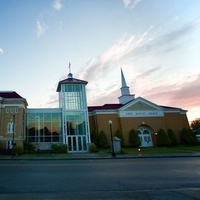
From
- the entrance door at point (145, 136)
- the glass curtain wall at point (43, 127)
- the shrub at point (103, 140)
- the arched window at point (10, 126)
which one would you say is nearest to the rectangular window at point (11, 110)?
the arched window at point (10, 126)

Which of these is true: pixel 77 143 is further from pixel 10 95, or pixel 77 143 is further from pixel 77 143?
pixel 10 95

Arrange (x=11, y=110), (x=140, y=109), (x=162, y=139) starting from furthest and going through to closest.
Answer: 1. (x=140, y=109)
2. (x=162, y=139)
3. (x=11, y=110)

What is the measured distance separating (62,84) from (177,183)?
37415 mm

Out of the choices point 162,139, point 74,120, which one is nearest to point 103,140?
point 74,120

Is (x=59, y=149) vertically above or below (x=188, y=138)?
below

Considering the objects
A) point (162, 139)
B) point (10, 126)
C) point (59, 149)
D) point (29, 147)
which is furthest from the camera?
point (162, 139)

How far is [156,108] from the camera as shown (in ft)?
156

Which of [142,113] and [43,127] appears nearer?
[43,127]

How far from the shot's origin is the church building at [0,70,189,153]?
39.2 metres

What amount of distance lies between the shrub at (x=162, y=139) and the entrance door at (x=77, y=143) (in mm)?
14798

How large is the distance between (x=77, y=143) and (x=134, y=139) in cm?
1088

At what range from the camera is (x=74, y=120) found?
42.3 m

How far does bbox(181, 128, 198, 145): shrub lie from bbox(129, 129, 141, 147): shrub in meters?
10.3

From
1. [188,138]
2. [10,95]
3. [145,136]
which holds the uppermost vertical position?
[10,95]
